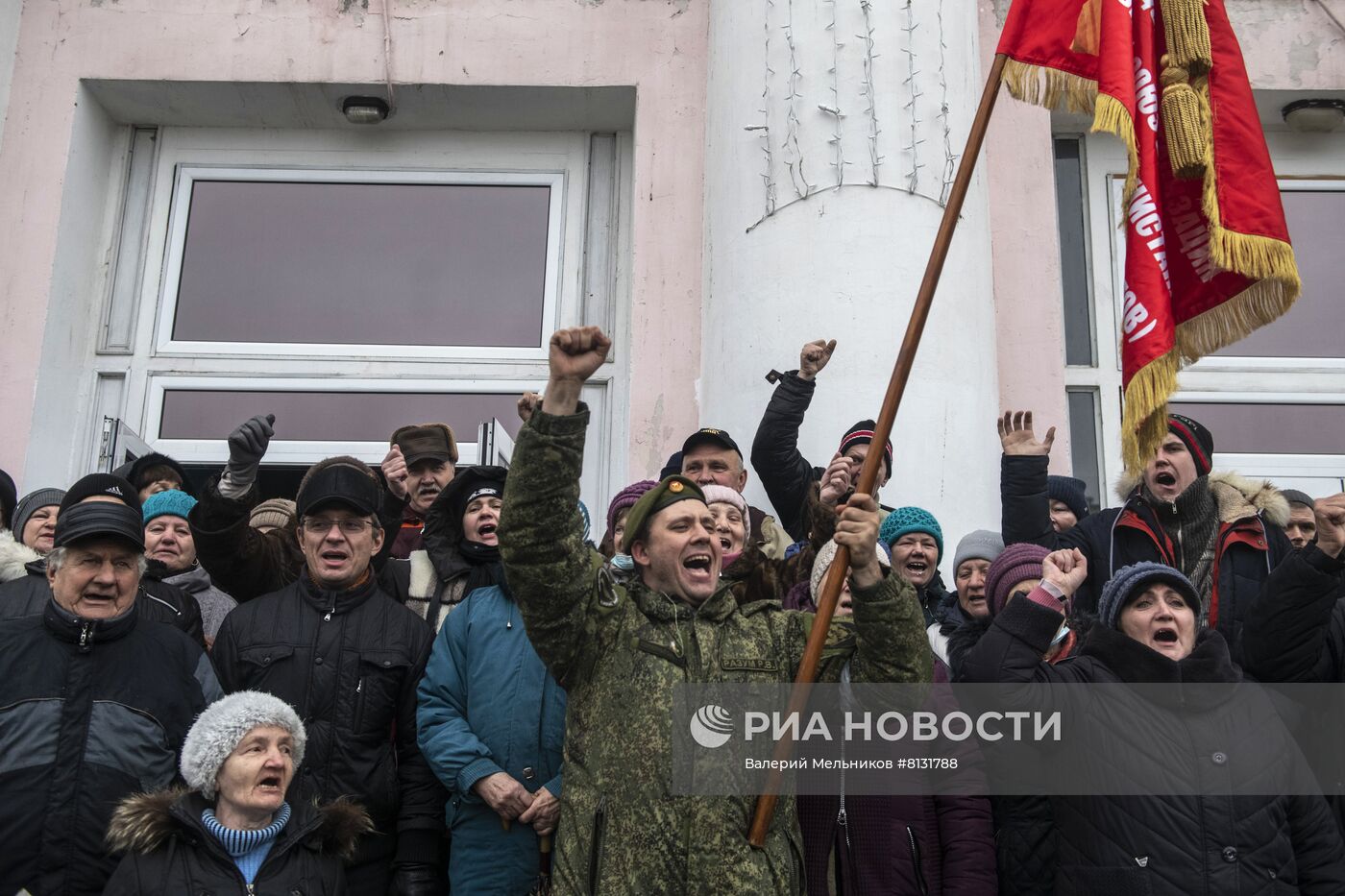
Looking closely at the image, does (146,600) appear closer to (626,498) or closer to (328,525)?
(328,525)

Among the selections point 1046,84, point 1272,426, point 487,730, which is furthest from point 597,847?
point 1272,426

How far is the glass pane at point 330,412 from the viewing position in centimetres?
755

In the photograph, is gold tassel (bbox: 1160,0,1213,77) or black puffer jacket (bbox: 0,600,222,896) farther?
gold tassel (bbox: 1160,0,1213,77)

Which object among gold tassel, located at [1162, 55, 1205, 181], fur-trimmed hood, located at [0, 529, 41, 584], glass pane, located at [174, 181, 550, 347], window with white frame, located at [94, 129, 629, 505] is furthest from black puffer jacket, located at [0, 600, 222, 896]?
glass pane, located at [174, 181, 550, 347]

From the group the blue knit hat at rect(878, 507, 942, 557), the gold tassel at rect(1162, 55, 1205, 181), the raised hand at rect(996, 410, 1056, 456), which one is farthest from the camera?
the raised hand at rect(996, 410, 1056, 456)

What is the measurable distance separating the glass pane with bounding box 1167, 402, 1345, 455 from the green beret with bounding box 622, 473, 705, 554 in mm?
4785

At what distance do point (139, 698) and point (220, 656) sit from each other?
1.30ft

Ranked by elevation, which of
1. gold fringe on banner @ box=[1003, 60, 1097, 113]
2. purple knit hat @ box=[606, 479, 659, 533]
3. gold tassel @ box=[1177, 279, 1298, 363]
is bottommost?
purple knit hat @ box=[606, 479, 659, 533]

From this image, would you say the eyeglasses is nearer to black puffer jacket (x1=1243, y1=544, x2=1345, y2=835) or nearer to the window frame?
black puffer jacket (x1=1243, y1=544, x2=1345, y2=835)

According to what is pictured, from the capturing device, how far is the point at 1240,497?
15.7 ft

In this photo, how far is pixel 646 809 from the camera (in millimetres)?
3207

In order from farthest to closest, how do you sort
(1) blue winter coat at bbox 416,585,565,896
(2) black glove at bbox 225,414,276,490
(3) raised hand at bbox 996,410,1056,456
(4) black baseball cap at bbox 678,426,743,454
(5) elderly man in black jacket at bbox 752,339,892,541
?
(5) elderly man in black jacket at bbox 752,339,892,541
(4) black baseball cap at bbox 678,426,743,454
(3) raised hand at bbox 996,410,1056,456
(2) black glove at bbox 225,414,276,490
(1) blue winter coat at bbox 416,585,565,896

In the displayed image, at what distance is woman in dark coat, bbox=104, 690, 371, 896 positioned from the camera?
3.41 metres

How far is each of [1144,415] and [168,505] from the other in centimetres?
337
